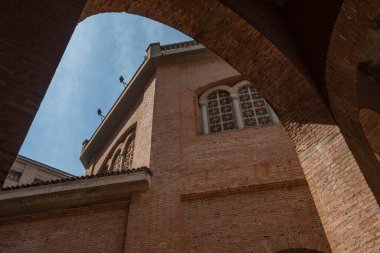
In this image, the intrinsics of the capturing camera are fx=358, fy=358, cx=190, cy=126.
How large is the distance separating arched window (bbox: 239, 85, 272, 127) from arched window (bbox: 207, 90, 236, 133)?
365 millimetres

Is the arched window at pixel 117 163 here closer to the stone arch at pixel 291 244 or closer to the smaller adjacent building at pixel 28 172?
the stone arch at pixel 291 244

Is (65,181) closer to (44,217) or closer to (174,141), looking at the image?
(44,217)

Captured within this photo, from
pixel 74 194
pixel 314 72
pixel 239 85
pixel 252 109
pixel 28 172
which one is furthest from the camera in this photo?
pixel 28 172

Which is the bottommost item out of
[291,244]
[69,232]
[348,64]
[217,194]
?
[291,244]

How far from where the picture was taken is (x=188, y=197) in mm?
7730

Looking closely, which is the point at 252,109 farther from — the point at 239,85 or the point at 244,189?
the point at 244,189

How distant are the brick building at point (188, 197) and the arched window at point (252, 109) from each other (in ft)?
0.10

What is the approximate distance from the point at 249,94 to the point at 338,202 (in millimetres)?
6752

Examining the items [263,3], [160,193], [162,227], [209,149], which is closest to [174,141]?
[209,149]

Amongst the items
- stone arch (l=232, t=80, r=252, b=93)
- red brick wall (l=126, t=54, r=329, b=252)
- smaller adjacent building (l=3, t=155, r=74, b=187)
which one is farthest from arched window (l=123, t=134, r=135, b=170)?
smaller adjacent building (l=3, t=155, r=74, b=187)

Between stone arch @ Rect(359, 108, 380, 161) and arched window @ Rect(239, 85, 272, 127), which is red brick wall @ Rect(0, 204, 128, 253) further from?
stone arch @ Rect(359, 108, 380, 161)

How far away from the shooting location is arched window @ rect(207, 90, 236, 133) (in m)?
9.87

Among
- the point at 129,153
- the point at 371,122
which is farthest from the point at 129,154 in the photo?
the point at 371,122

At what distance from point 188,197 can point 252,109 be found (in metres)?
3.61
